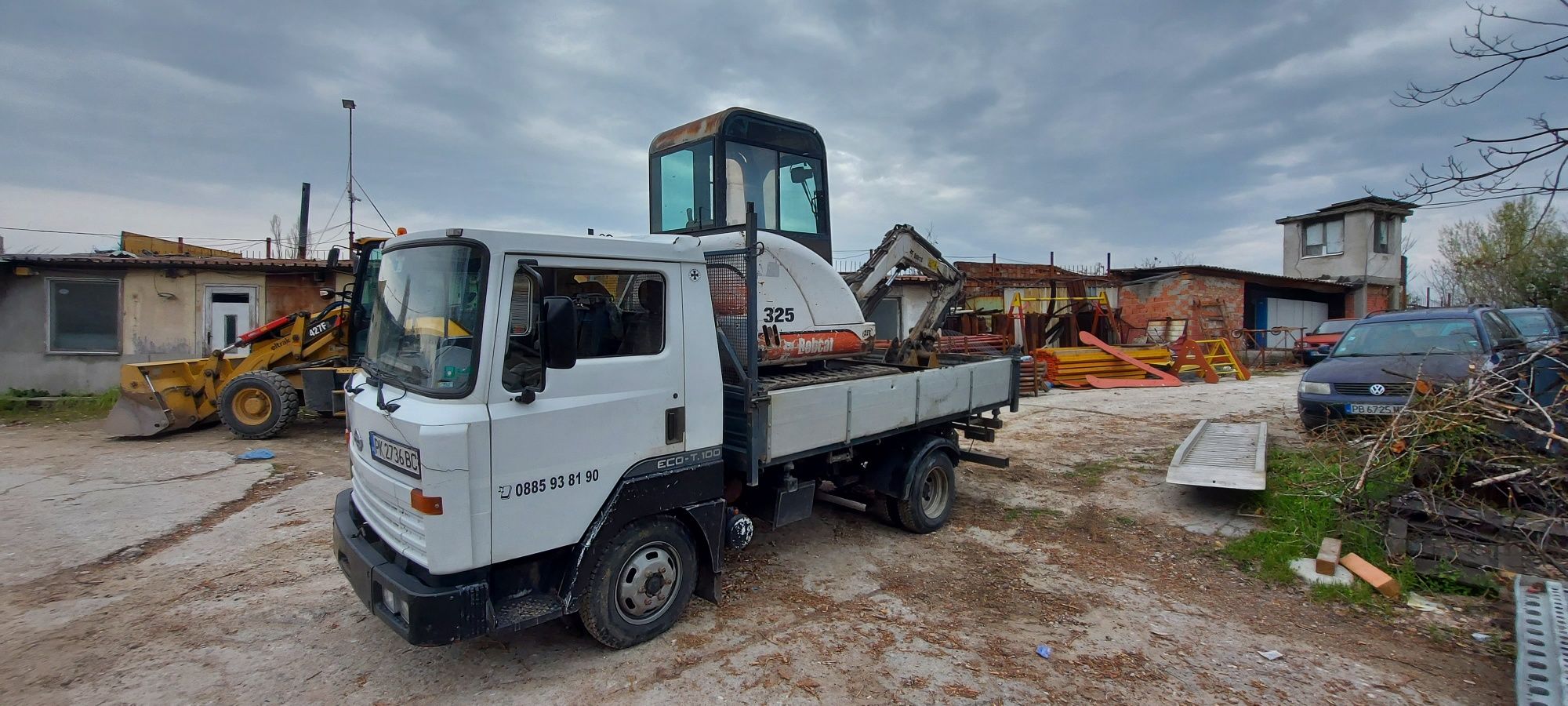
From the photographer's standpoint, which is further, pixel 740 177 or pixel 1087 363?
pixel 1087 363

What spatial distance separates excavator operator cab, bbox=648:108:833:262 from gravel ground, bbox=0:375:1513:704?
2.65 m

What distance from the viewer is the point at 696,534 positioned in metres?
4.21

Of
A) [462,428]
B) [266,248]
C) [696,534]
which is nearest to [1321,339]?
[696,534]

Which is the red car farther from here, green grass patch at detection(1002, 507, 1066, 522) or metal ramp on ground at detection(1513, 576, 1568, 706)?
metal ramp on ground at detection(1513, 576, 1568, 706)

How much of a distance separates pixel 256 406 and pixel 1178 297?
71.9ft

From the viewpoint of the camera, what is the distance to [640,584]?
3.89 meters

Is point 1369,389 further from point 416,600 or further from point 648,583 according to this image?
point 416,600

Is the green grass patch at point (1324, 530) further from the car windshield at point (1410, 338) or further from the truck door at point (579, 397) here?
the truck door at point (579, 397)

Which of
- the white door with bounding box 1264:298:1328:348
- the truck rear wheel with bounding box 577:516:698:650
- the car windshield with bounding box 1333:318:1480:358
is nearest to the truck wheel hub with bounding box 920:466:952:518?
the truck rear wheel with bounding box 577:516:698:650

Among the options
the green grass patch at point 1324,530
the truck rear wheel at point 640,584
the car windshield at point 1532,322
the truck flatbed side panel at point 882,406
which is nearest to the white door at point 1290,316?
the car windshield at point 1532,322

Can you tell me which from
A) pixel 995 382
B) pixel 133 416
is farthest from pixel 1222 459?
pixel 133 416

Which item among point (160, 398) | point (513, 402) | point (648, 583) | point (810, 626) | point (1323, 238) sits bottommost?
point (810, 626)

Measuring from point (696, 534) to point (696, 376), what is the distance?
0.96 meters

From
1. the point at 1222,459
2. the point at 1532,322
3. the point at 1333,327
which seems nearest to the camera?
the point at 1222,459
